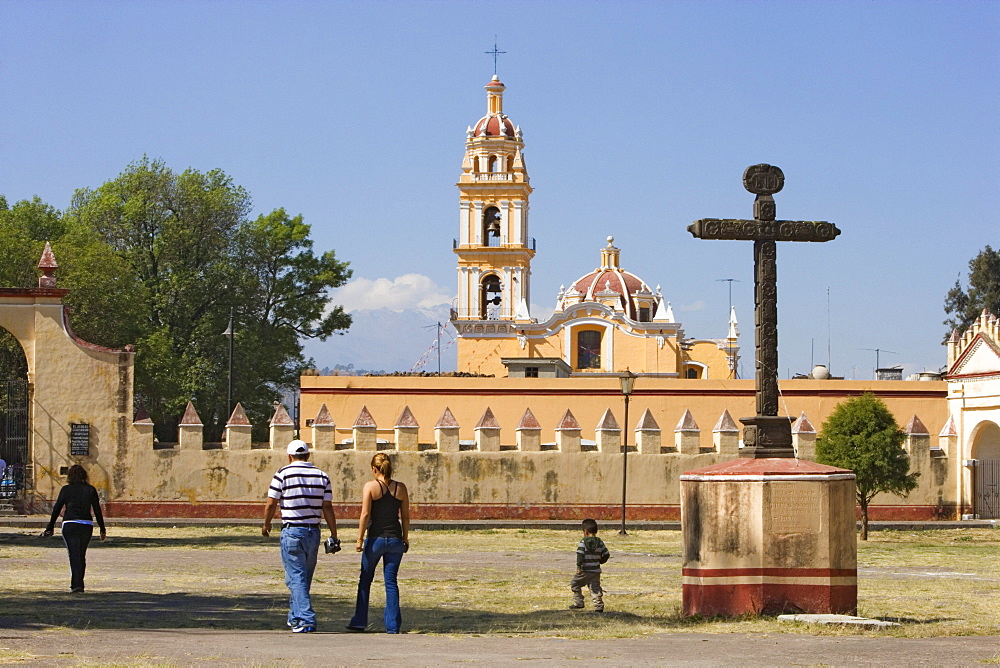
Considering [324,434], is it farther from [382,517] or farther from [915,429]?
[382,517]

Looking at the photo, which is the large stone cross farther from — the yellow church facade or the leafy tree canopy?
the leafy tree canopy

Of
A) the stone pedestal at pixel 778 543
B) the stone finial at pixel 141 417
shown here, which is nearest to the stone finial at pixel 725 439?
the stone finial at pixel 141 417

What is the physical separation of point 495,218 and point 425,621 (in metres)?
55.8

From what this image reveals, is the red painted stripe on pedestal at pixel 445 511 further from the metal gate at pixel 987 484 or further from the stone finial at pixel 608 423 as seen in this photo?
the metal gate at pixel 987 484

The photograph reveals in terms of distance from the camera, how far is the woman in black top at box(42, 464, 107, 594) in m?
15.2

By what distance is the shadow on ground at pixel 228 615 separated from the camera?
1224 cm

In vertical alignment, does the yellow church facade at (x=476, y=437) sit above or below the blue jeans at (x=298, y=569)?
above

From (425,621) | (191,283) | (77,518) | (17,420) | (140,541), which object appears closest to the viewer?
(425,621)

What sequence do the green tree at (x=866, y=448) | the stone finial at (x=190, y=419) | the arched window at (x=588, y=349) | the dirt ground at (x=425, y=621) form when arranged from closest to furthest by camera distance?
1. the dirt ground at (x=425, y=621)
2. the green tree at (x=866, y=448)
3. the stone finial at (x=190, y=419)
4. the arched window at (x=588, y=349)

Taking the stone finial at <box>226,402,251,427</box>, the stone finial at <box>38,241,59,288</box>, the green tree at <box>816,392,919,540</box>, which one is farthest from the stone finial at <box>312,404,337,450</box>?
the green tree at <box>816,392,919,540</box>

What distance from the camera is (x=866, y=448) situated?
30.7 m

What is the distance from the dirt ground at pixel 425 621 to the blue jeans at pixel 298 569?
0.72 feet

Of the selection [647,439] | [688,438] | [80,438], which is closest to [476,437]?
[647,439]

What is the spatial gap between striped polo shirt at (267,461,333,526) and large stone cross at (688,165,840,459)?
395cm
